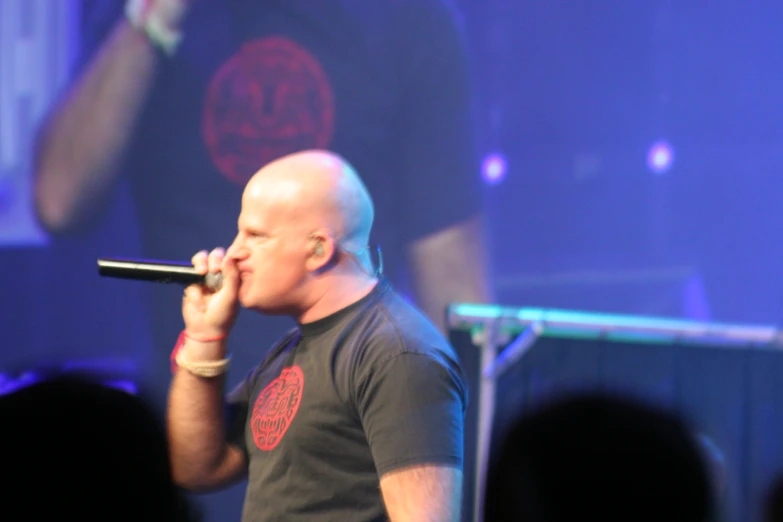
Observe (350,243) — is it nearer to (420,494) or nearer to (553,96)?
(420,494)

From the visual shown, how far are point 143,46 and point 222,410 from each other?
6.48 feet

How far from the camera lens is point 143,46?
3.29m

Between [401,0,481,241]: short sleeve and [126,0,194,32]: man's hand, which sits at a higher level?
[126,0,194,32]: man's hand

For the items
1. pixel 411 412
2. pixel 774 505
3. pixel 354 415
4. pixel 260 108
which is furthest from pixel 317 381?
pixel 260 108

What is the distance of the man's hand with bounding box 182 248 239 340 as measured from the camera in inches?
67.3

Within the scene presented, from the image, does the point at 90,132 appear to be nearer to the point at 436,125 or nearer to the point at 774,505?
the point at 436,125

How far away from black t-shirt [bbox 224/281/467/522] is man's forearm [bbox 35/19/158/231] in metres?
1.92

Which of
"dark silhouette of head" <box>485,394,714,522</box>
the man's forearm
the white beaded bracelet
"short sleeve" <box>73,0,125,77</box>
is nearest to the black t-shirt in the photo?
the white beaded bracelet

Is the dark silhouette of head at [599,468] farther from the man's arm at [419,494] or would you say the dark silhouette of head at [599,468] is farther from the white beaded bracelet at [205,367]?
the white beaded bracelet at [205,367]

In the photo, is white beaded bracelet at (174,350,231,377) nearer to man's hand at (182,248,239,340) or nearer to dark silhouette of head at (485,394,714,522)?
man's hand at (182,248,239,340)

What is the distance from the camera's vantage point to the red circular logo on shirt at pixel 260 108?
11.0 feet

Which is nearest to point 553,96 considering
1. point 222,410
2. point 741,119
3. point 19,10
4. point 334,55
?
point 741,119

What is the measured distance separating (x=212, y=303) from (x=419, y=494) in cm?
57

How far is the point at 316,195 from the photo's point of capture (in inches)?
68.0
